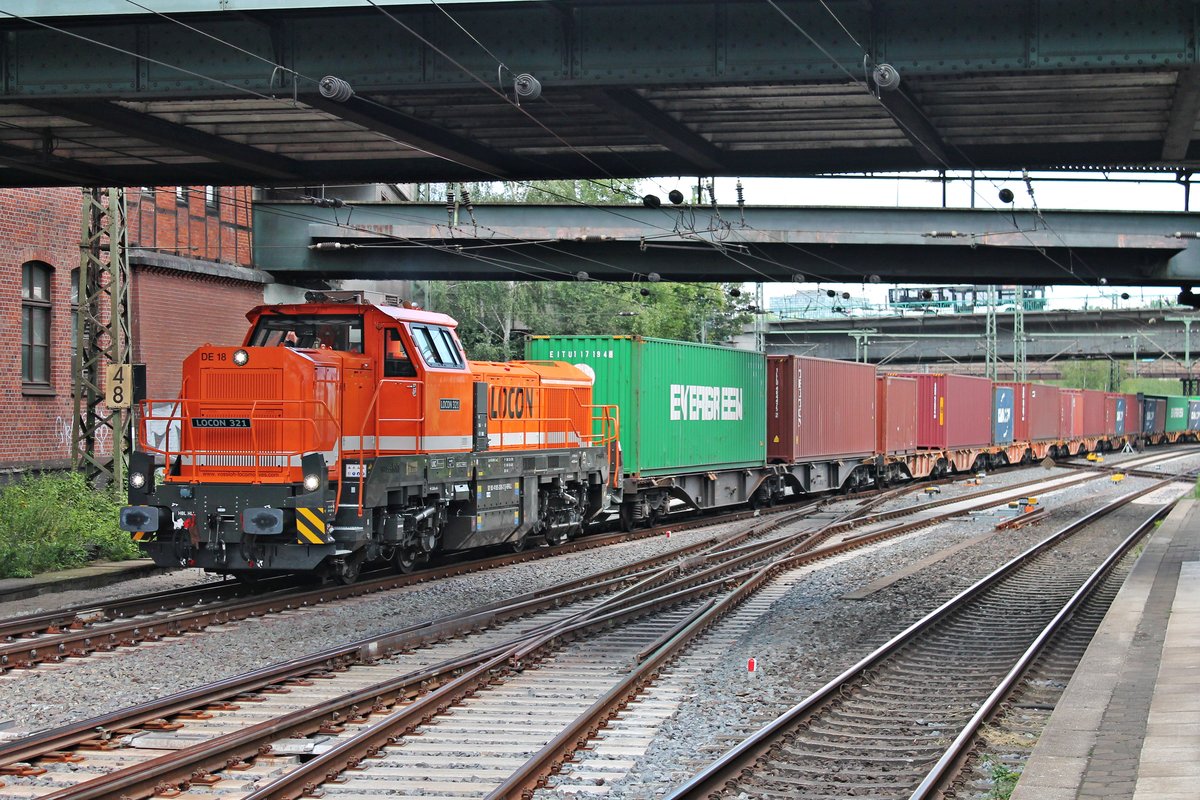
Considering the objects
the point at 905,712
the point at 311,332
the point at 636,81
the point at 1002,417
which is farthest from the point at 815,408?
the point at 1002,417

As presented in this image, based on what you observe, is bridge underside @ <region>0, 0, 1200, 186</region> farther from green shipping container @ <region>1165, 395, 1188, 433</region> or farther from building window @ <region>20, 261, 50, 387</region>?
green shipping container @ <region>1165, 395, 1188, 433</region>

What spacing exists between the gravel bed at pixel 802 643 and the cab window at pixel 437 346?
5.03 meters

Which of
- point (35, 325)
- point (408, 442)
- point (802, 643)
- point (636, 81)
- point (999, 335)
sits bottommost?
point (802, 643)

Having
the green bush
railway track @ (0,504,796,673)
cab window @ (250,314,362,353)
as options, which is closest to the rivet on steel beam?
cab window @ (250,314,362,353)

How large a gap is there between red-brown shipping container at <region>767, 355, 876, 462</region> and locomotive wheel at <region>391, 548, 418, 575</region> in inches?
526

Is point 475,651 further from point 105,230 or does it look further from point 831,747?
point 105,230

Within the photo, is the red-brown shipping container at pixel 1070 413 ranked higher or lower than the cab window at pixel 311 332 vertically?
lower

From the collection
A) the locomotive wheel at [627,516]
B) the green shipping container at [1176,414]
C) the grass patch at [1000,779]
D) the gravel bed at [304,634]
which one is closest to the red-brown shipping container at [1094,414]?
the green shipping container at [1176,414]

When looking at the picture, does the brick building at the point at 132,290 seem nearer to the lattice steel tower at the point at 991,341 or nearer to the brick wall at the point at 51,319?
the brick wall at the point at 51,319

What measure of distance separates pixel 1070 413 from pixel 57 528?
49550 millimetres

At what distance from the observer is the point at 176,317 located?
27484mm

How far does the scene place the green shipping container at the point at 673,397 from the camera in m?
21.8

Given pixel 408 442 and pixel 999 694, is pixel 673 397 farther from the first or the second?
pixel 999 694

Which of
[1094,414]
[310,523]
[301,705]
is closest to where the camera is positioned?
[301,705]
